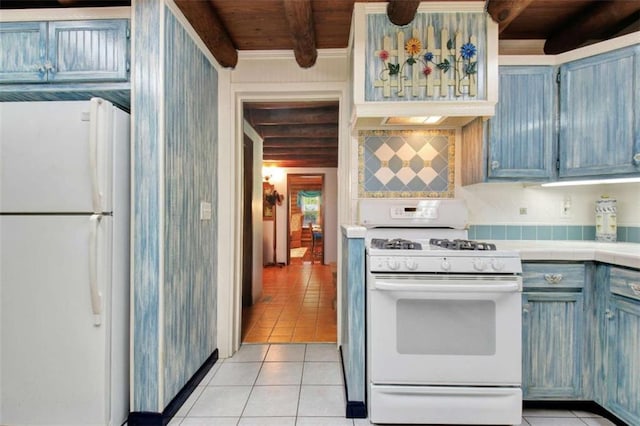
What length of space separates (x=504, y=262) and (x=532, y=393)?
775mm

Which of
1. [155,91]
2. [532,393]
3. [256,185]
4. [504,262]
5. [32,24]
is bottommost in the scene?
[532,393]

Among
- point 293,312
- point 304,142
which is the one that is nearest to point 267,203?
point 304,142

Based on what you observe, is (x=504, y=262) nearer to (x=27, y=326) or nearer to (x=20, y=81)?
(x=27, y=326)

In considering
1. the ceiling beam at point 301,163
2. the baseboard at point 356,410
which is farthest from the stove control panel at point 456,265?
the ceiling beam at point 301,163

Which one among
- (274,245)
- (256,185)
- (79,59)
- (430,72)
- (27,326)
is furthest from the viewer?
(274,245)

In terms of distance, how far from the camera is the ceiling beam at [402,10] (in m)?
1.79

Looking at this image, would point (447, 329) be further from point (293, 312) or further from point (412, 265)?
point (293, 312)

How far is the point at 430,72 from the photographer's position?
6.27 ft

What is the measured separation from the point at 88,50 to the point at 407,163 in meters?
2.07

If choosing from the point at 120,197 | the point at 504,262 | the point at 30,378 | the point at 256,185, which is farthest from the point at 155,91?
the point at 256,185

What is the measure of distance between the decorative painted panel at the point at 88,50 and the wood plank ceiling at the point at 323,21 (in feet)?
0.57

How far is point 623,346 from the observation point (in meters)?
1.57

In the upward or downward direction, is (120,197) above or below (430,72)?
below

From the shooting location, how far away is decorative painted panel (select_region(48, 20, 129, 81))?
169 centimetres
